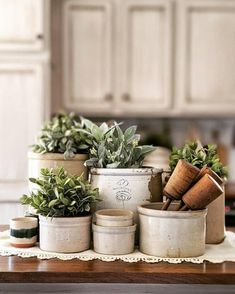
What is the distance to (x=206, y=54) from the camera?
3.70 m

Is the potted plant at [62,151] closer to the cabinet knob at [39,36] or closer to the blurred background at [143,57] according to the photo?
the cabinet knob at [39,36]

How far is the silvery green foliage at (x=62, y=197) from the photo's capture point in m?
1.38

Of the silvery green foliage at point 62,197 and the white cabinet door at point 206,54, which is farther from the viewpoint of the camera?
the white cabinet door at point 206,54

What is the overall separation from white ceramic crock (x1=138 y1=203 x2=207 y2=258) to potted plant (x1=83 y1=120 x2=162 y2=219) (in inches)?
4.1

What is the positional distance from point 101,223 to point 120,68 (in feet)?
7.94

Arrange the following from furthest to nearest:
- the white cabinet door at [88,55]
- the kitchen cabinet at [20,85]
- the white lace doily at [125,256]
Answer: the white cabinet door at [88,55]
the kitchen cabinet at [20,85]
the white lace doily at [125,256]

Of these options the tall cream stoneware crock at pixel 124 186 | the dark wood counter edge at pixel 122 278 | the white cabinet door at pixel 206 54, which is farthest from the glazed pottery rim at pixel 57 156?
the white cabinet door at pixel 206 54

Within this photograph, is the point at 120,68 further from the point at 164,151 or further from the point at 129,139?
the point at 129,139

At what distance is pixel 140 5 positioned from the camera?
3660mm

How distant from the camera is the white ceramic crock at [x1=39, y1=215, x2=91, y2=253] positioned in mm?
1374

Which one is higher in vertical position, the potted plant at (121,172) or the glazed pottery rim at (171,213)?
the potted plant at (121,172)

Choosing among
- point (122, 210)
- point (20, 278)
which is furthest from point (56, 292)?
point (122, 210)

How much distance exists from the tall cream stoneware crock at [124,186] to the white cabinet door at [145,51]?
2.28 metres

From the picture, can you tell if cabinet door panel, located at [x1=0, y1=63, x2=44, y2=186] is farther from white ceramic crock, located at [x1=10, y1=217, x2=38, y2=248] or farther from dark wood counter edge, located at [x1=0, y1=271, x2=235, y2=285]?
dark wood counter edge, located at [x1=0, y1=271, x2=235, y2=285]
